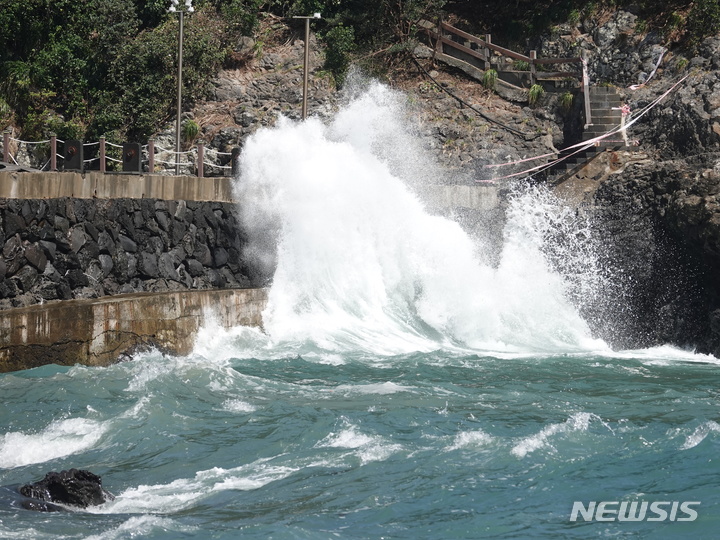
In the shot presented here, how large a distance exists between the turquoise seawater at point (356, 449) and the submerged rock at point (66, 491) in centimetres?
14

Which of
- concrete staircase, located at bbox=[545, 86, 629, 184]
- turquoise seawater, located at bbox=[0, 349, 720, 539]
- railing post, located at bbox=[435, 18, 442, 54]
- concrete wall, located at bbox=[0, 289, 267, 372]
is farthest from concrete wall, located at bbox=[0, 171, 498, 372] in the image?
railing post, located at bbox=[435, 18, 442, 54]

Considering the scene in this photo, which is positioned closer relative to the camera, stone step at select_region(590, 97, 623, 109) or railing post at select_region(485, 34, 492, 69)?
stone step at select_region(590, 97, 623, 109)

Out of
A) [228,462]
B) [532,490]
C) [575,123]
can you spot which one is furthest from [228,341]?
[575,123]

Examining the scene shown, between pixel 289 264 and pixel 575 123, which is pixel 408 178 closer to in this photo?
pixel 289 264

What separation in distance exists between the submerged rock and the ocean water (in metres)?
0.11

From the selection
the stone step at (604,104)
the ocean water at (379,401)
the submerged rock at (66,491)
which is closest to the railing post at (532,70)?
the stone step at (604,104)

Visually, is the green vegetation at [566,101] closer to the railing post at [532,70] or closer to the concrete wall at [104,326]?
the railing post at [532,70]

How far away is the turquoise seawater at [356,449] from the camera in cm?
738

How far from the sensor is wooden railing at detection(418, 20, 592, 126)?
83.3 ft

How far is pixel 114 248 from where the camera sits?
1532cm

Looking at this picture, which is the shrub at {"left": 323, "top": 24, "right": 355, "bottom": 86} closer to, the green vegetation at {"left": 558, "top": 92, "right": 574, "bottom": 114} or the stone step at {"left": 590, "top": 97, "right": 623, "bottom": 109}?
the green vegetation at {"left": 558, "top": 92, "right": 574, "bottom": 114}

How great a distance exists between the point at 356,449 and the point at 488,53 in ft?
64.1

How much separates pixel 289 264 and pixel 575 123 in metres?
9.75

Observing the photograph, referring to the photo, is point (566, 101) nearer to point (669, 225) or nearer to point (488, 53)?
point (488, 53)
